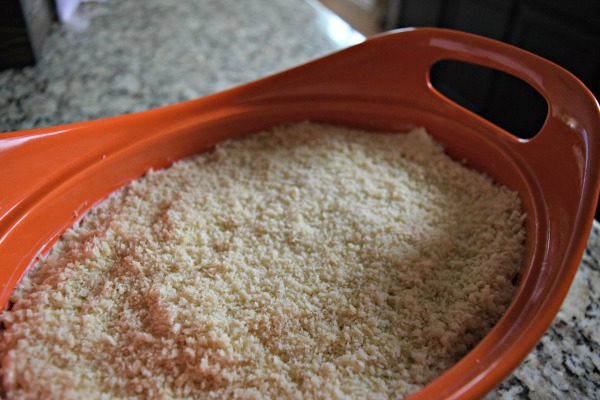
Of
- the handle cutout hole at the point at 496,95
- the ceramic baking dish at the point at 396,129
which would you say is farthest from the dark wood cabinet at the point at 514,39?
the ceramic baking dish at the point at 396,129

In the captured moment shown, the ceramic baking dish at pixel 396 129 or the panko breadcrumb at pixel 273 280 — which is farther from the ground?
the ceramic baking dish at pixel 396 129

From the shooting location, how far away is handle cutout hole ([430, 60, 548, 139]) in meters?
0.99

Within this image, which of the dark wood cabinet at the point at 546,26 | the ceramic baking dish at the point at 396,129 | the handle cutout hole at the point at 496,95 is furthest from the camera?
the handle cutout hole at the point at 496,95

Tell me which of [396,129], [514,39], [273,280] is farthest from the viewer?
[514,39]

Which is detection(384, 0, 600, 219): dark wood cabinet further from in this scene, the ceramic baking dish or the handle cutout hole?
the ceramic baking dish

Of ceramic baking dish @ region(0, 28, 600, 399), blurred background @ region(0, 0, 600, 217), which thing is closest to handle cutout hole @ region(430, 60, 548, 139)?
blurred background @ region(0, 0, 600, 217)

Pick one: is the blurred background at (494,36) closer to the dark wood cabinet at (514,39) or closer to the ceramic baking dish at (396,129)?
the dark wood cabinet at (514,39)

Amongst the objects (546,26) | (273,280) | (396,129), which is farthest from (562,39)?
(273,280)

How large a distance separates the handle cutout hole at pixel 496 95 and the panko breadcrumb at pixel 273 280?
34cm

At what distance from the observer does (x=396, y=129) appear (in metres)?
0.82

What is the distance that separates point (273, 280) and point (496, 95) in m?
0.71

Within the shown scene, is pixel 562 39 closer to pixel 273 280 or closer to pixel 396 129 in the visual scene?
pixel 396 129

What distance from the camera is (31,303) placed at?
564 mm

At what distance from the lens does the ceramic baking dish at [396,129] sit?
0.47 m
